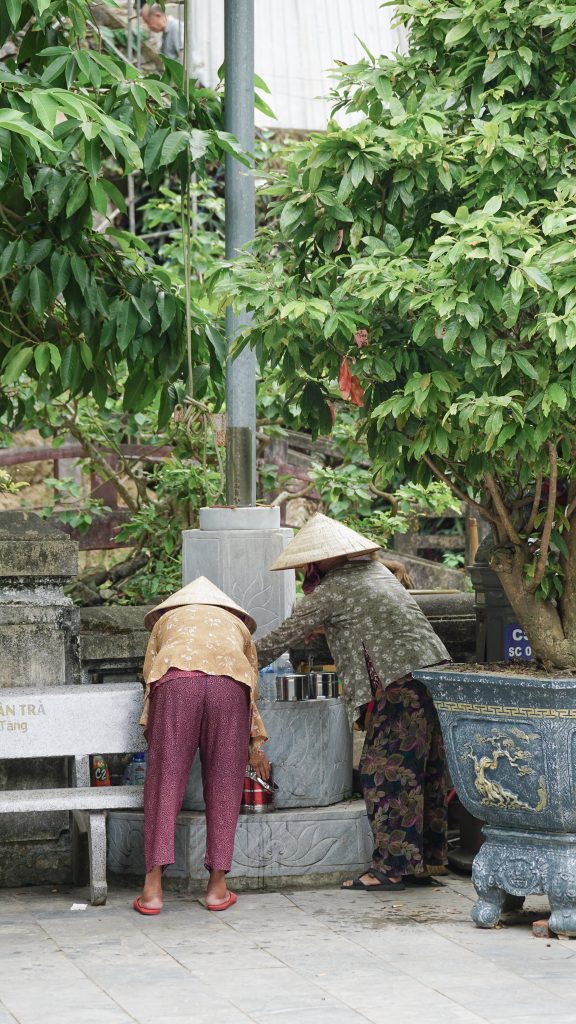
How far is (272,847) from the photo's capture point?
6207mm

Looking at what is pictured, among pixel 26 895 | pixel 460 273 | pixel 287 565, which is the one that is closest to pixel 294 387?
pixel 287 565

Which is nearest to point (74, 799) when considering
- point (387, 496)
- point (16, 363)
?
point (16, 363)

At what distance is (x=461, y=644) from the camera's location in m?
7.64

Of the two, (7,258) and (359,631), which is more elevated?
(7,258)

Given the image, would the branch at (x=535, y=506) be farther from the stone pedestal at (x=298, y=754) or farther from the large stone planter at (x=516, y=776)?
the stone pedestal at (x=298, y=754)

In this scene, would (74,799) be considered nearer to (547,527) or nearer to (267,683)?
(267,683)

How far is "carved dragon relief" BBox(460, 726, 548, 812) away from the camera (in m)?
5.30

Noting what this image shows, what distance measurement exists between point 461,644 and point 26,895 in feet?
8.98

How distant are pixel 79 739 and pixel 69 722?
9 centimetres

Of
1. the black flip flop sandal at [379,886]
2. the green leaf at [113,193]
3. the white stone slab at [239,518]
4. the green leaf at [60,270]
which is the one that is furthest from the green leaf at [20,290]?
the black flip flop sandal at [379,886]

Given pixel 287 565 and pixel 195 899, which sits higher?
pixel 287 565

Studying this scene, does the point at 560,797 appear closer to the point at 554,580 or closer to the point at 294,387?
the point at 554,580

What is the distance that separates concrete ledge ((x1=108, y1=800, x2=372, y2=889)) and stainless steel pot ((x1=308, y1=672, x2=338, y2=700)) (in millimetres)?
518

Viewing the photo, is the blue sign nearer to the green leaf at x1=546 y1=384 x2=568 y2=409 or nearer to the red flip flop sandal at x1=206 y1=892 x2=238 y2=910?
the red flip flop sandal at x1=206 y1=892 x2=238 y2=910
